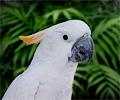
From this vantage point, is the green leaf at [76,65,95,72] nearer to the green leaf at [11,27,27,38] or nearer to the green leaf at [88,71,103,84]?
the green leaf at [88,71,103,84]

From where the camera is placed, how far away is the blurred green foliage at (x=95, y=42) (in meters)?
2.82

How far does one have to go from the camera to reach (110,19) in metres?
3.12

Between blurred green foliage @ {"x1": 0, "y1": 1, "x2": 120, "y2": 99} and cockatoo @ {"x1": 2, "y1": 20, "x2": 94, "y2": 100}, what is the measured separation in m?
1.45

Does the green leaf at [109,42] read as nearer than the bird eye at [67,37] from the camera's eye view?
No

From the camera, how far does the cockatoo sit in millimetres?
1211

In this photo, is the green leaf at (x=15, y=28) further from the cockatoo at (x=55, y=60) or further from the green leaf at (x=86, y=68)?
the cockatoo at (x=55, y=60)

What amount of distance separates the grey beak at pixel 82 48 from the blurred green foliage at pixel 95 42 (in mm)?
1495

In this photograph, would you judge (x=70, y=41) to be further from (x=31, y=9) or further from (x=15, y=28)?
(x=31, y=9)

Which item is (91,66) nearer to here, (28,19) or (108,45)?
(108,45)

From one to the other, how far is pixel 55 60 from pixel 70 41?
13cm

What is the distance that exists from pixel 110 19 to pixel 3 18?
1.37 m

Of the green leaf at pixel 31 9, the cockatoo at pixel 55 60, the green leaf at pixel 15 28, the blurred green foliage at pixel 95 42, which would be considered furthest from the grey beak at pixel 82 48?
the green leaf at pixel 31 9

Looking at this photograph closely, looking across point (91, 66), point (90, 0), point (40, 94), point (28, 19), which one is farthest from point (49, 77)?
point (90, 0)

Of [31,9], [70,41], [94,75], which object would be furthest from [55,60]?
[31,9]
